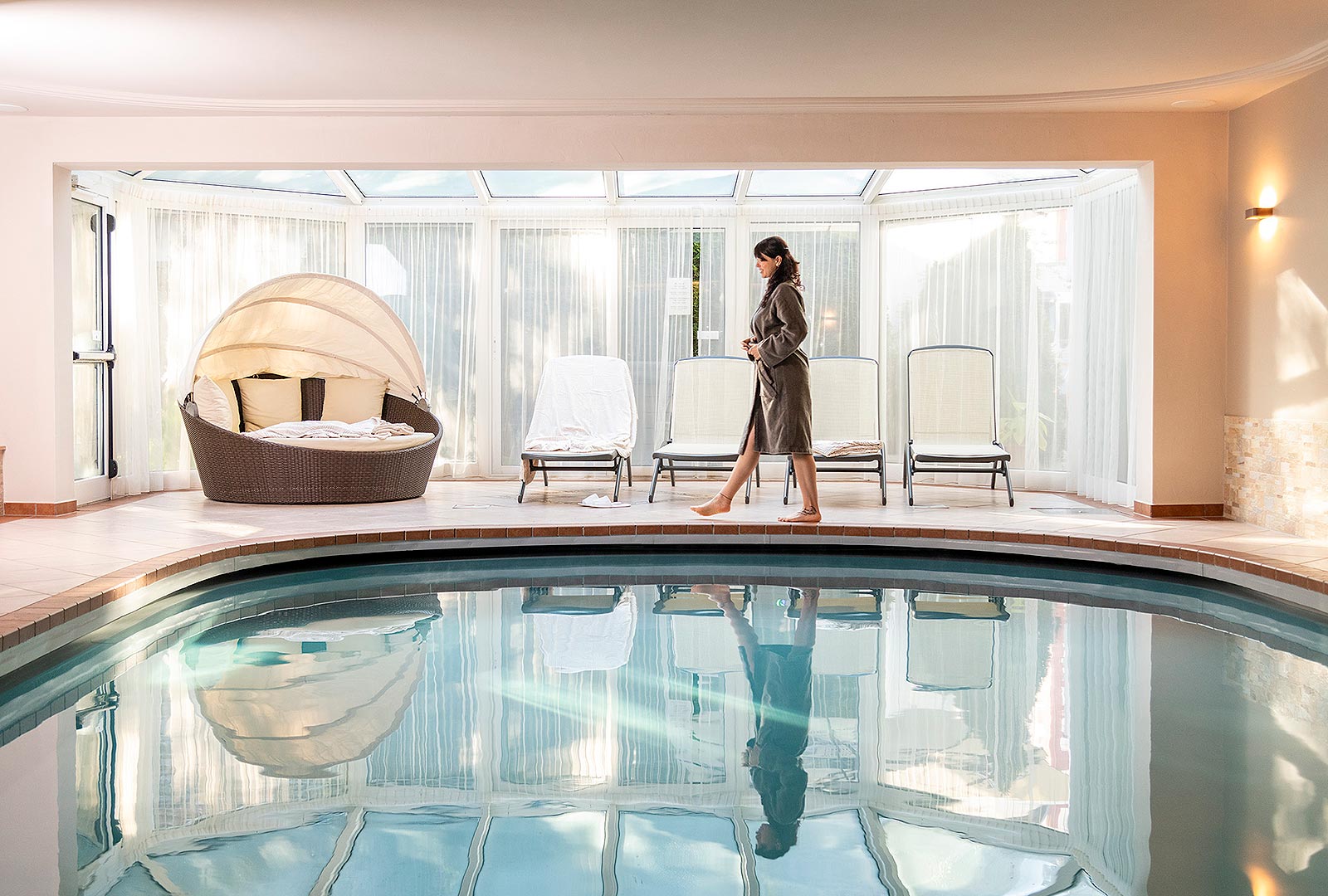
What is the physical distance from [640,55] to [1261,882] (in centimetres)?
453

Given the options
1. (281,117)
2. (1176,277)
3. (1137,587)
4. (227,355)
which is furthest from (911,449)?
(227,355)

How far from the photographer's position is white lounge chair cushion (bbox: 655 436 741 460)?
7.07m

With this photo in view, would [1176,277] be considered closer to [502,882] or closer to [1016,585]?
[1016,585]

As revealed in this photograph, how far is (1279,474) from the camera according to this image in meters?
5.81

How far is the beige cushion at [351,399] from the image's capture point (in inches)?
320

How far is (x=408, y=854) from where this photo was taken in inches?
79.6

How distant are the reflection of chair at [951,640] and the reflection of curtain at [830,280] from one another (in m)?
4.59

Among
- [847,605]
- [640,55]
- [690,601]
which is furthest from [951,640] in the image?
[640,55]

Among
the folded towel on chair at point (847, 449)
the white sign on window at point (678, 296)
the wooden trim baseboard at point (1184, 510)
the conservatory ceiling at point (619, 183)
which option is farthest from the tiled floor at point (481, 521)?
the conservatory ceiling at point (619, 183)

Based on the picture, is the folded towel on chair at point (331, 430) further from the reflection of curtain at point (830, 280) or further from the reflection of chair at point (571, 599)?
the reflection of curtain at point (830, 280)

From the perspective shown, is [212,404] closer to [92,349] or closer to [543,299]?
[92,349]

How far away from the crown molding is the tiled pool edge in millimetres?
2492

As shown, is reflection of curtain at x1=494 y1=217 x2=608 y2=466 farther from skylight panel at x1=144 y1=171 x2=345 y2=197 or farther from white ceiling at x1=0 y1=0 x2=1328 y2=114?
white ceiling at x1=0 y1=0 x2=1328 y2=114

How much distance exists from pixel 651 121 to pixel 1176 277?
3307 mm
